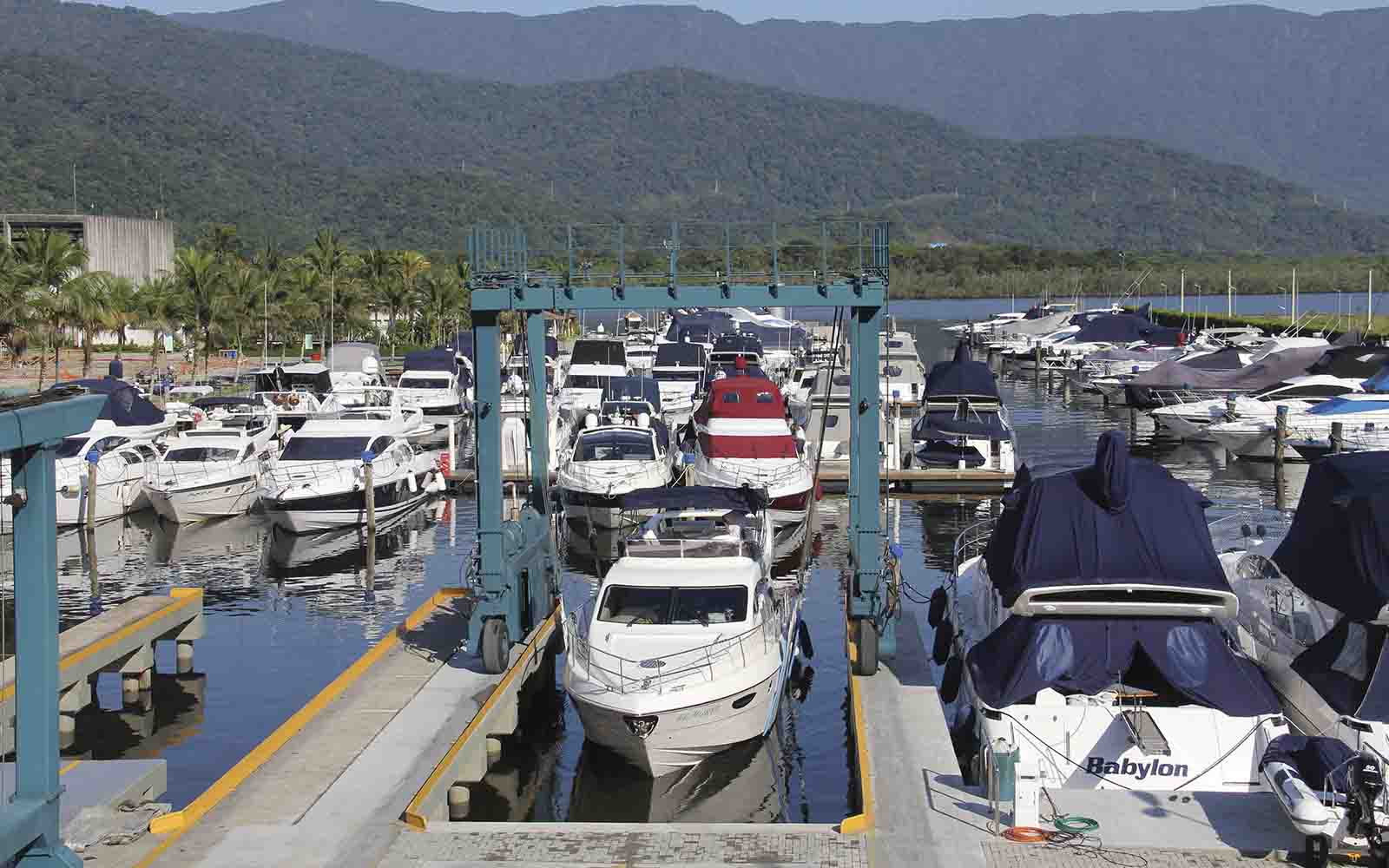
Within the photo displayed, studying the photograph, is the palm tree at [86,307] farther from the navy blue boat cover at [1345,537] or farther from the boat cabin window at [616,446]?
the navy blue boat cover at [1345,537]

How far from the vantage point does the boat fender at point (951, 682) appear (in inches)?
959

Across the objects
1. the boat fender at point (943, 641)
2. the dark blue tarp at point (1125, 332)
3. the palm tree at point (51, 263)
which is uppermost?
the palm tree at point (51, 263)

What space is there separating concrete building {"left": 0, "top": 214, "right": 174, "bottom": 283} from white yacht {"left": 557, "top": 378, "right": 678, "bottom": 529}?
55.1 metres

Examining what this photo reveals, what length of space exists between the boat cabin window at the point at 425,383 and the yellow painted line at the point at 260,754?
1248 inches

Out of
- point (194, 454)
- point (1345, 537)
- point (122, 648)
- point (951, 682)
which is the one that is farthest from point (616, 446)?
point (1345, 537)

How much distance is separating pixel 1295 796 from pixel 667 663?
25.5 ft

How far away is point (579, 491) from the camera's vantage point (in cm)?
3756

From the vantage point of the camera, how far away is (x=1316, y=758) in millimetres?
16391

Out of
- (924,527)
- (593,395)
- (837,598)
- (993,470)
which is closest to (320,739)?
(837,598)

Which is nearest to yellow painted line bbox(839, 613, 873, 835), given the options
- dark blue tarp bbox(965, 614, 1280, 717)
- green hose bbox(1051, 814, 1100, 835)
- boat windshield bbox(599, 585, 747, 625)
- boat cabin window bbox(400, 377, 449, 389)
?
dark blue tarp bbox(965, 614, 1280, 717)

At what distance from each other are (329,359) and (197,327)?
415 inches

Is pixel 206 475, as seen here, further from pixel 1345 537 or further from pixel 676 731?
pixel 1345 537

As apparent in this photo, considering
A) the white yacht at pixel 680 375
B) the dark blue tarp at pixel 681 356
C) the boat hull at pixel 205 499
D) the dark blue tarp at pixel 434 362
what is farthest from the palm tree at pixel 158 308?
the boat hull at pixel 205 499

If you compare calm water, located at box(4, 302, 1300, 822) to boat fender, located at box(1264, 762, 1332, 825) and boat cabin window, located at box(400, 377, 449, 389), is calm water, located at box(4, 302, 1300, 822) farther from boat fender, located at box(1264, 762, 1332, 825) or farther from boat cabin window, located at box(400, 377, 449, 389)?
boat cabin window, located at box(400, 377, 449, 389)
